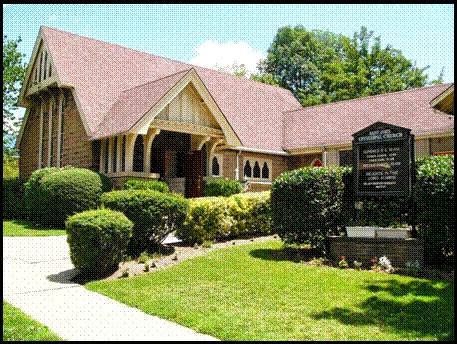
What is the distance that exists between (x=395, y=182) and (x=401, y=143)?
93 cm

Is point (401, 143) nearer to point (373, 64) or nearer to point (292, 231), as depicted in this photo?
point (292, 231)

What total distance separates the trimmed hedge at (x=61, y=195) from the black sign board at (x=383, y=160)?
33.2 ft

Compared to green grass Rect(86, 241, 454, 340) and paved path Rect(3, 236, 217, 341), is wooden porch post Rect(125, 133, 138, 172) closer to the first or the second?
paved path Rect(3, 236, 217, 341)

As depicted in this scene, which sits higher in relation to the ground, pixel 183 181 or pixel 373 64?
pixel 373 64

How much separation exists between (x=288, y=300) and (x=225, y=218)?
6101 millimetres

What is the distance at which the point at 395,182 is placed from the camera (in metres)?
10.7

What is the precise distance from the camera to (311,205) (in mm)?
11320

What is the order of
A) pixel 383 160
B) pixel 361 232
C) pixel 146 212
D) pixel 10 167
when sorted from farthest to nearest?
1. pixel 10 167
2. pixel 146 212
3. pixel 383 160
4. pixel 361 232

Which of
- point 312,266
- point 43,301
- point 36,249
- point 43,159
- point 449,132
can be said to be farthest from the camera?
point 43,159

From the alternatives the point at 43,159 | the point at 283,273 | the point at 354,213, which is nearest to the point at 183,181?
the point at 43,159

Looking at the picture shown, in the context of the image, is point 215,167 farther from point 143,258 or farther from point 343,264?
point 343,264

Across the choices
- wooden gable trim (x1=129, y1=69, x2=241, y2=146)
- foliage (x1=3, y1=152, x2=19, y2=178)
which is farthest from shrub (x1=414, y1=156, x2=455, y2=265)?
foliage (x1=3, y1=152, x2=19, y2=178)

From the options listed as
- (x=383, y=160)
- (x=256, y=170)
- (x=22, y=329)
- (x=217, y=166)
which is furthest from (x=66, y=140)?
(x=22, y=329)

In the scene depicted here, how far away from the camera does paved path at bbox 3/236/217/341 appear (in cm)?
602
